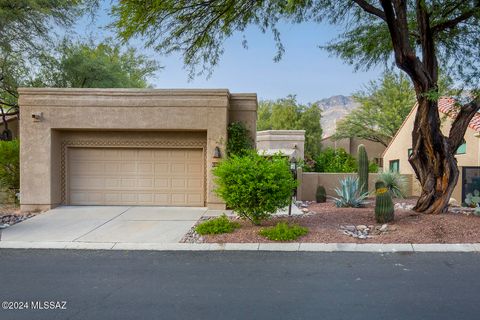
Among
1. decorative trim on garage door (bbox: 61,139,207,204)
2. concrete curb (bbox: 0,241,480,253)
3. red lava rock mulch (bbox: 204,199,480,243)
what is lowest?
concrete curb (bbox: 0,241,480,253)

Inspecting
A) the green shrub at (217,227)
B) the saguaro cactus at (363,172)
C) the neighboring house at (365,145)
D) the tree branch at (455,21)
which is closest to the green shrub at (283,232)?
the green shrub at (217,227)

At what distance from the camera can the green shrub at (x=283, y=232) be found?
8172 millimetres

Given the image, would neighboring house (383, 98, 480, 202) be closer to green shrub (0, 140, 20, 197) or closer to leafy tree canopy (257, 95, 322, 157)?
leafy tree canopy (257, 95, 322, 157)

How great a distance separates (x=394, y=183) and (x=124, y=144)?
10.9 metres

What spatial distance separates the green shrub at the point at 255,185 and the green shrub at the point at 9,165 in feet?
27.0

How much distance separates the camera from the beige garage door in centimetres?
1312

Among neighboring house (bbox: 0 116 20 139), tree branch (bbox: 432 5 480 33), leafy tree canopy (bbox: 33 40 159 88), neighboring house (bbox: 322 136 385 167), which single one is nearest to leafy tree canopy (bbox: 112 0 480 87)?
tree branch (bbox: 432 5 480 33)

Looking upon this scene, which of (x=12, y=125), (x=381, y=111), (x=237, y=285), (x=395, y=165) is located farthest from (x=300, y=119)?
(x=237, y=285)

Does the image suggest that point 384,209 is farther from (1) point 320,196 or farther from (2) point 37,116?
(2) point 37,116

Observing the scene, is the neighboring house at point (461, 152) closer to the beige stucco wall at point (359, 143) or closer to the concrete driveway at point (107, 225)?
the concrete driveway at point (107, 225)

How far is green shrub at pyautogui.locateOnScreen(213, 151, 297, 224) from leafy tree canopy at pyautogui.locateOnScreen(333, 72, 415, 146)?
1060 inches

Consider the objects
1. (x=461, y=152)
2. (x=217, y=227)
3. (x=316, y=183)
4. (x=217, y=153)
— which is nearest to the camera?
(x=217, y=227)

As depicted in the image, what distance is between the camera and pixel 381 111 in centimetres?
3472

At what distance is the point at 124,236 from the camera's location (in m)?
8.89
